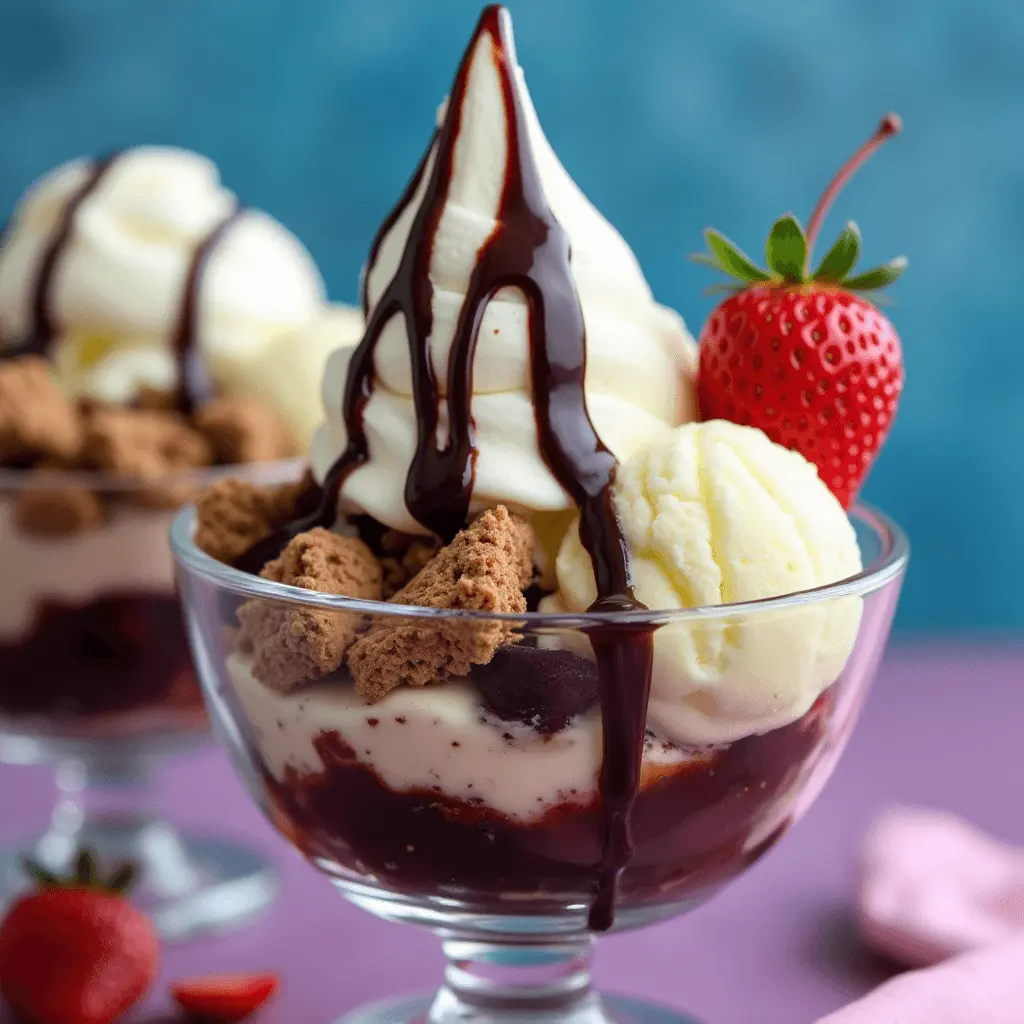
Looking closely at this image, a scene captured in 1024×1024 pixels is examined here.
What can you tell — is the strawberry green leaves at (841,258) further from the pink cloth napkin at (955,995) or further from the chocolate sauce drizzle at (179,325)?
the chocolate sauce drizzle at (179,325)

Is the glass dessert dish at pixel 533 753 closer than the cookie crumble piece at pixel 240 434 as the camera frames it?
Yes

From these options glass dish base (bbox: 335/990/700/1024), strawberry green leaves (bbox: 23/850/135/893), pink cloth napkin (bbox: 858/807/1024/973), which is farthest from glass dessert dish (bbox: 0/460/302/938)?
pink cloth napkin (bbox: 858/807/1024/973)

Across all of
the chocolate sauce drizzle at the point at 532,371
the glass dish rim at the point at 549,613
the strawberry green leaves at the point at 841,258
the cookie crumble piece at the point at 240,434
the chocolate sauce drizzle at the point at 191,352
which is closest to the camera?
the glass dish rim at the point at 549,613

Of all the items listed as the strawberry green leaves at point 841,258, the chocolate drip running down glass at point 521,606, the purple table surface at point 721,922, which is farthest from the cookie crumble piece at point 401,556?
the purple table surface at point 721,922

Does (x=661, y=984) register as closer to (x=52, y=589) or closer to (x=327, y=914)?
(x=327, y=914)

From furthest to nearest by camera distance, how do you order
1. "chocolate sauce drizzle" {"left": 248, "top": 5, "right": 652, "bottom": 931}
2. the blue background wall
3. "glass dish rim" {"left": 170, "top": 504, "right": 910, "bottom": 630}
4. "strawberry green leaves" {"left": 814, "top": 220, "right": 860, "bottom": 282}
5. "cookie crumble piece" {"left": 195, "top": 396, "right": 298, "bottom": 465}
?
the blue background wall → "cookie crumble piece" {"left": 195, "top": 396, "right": 298, "bottom": 465} → "strawberry green leaves" {"left": 814, "top": 220, "right": 860, "bottom": 282} → "chocolate sauce drizzle" {"left": 248, "top": 5, "right": 652, "bottom": 931} → "glass dish rim" {"left": 170, "top": 504, "right": 910, "bottom": 630}

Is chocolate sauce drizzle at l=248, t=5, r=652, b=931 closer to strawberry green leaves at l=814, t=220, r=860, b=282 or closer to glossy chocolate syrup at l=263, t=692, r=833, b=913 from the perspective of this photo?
glossy chocolate syrup at l=263, t=692, r=833, b=913

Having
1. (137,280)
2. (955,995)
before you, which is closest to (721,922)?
(955,995)
